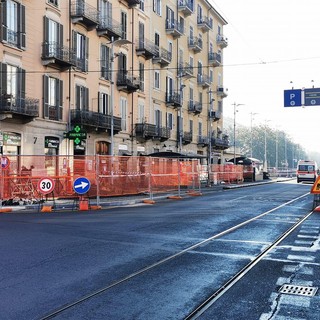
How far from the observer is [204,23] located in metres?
53.7

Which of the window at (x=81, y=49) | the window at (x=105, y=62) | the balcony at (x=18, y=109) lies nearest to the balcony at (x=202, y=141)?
the window at (x=105, y=62)

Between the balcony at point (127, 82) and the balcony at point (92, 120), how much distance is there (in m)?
3.22

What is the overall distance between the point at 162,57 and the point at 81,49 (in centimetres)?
1311

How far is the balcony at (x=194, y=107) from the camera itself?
164ft

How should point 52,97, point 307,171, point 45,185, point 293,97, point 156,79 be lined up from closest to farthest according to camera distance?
1. point 45,185
2. point 52,97
3. point 293,97
4. point 156,79
5. point 307,171

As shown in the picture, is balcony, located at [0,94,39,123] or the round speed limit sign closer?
the round speed limit sign

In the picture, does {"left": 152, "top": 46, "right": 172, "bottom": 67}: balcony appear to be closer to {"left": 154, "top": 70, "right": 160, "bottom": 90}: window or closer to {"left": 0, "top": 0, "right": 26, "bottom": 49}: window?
{"left": 154, "top": 70, "right": 160, "bottom": 90}: window

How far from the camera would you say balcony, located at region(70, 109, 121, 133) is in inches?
1157

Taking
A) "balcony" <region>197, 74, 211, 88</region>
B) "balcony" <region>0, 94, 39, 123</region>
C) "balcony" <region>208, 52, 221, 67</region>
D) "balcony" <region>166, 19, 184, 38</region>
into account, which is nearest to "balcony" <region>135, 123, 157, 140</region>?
"balcony" <region>166, 19, 184, 38</region>

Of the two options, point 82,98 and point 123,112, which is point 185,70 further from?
point 82,98

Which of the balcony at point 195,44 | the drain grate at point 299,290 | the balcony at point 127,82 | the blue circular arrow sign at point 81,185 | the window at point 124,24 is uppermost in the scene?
the balcony at point 195,44

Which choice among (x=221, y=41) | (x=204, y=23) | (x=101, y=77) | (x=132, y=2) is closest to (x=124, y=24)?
(x=132, y=2)

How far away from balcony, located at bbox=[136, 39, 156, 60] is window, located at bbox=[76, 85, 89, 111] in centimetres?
935

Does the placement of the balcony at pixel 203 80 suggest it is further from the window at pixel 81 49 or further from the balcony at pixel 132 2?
the window at pixel 81 49
